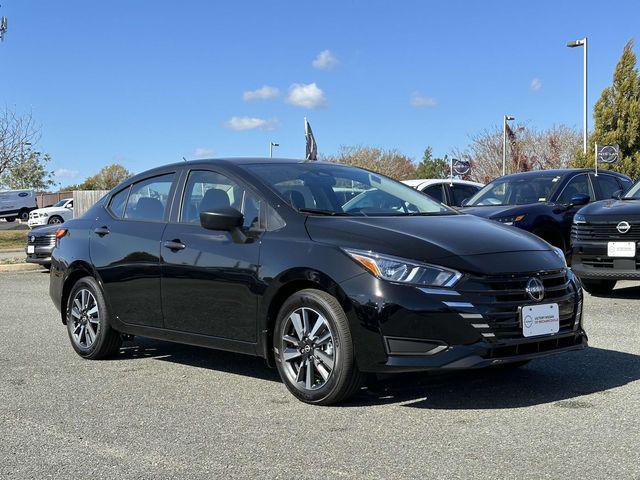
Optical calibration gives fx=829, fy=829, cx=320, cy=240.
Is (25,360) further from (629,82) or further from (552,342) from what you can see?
(629,82)

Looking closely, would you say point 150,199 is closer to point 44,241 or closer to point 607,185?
point 607,185

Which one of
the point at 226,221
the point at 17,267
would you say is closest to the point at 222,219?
the point at 226,221

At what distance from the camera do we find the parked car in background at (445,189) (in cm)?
1652

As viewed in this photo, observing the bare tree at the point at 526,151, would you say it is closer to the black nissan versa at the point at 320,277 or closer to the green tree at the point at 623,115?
the green tree at the point at 623,115

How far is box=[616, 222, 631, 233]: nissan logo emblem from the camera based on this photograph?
9.46 meters

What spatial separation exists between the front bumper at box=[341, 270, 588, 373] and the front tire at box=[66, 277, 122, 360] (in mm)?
2719

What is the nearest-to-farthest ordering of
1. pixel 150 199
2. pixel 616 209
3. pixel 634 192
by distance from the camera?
pixel 150 199
pixel 616 209
pixel 634 192

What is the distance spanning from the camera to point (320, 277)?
5016mm

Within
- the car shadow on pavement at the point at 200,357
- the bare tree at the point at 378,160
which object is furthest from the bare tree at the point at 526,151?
the car shadow on pavement at the point at 200,357

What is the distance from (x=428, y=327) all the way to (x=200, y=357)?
112 inches

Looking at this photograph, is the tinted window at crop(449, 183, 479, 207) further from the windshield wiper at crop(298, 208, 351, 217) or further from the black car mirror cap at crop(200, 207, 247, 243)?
the black car mirror cap at crop(200, 207, 247, 243)

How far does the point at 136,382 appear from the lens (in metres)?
6.04

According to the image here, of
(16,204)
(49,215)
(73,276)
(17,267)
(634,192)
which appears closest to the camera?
(73,276)

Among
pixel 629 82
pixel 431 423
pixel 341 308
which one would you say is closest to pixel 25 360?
pixel 341 308
